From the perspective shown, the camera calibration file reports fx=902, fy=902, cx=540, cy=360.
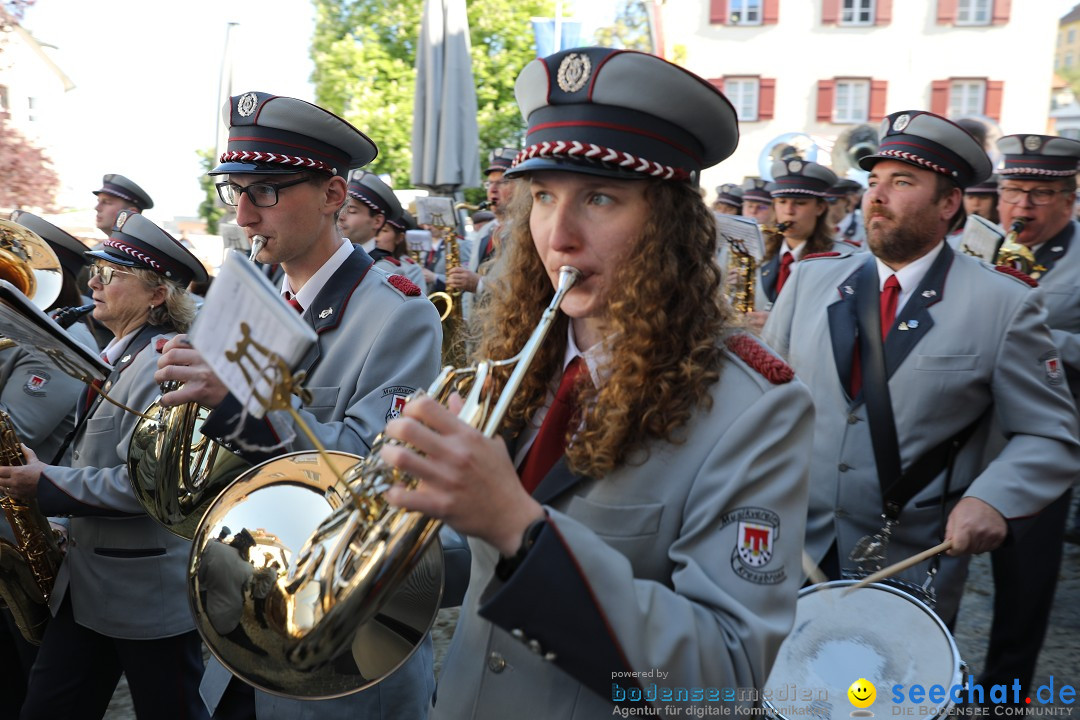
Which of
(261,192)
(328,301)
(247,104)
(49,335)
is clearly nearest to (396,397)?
(328,301)

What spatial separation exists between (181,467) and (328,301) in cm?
69

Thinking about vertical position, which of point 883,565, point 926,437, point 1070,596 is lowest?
point 1070,596

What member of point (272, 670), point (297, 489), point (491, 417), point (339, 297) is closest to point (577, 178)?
point (491, 417)

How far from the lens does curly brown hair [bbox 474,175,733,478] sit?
1658 millimetres

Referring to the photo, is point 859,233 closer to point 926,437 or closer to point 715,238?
point 926,437

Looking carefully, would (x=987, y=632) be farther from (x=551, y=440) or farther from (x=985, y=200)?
(x=551, y=440)

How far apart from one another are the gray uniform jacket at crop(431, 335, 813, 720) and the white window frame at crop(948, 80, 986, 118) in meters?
30.4

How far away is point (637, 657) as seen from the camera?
4.52 feet

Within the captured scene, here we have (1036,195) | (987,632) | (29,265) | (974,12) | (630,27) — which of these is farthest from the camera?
(974,12)

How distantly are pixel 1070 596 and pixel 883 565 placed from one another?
11.0 feet

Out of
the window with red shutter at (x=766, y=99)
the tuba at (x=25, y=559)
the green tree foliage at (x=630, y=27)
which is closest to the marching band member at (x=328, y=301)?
the tuba at (x=25, y=559)

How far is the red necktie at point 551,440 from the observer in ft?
5.76

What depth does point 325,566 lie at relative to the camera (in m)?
1.53

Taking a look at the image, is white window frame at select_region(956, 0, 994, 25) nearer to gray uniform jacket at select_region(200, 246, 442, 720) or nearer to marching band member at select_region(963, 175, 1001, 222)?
marching band member at select_region(963, 175, 1001, 222)
